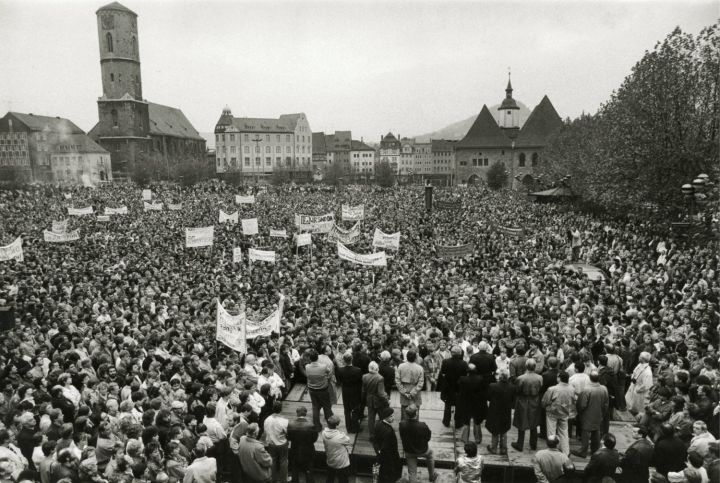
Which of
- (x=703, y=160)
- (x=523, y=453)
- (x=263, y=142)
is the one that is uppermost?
(x=263, y=142)

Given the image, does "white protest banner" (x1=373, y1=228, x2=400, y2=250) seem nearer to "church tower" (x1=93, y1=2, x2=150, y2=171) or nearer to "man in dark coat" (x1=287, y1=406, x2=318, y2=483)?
"man in dark coat" (x1=287, y1=406, x2=318, y2=483)

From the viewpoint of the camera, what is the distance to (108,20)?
89.4 meters

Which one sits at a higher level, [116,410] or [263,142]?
[263,142]

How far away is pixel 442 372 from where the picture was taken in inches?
324

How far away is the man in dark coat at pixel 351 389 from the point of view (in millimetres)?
A: 8086

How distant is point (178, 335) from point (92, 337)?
1682 mm

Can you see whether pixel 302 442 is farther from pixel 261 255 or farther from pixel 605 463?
pixel 261 255

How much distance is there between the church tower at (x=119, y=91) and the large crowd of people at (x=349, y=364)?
255ft

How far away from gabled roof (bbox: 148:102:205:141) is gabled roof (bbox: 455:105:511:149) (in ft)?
185

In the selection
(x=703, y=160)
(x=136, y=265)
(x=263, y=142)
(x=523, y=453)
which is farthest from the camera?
(x=263, y=142)

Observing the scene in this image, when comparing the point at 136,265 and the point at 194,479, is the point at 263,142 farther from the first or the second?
the point at 194,479

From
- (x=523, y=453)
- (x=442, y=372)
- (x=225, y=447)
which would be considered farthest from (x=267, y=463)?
(x=523, y=453)

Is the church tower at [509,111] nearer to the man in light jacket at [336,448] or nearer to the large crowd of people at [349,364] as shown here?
the large crowd of people at [349,364]

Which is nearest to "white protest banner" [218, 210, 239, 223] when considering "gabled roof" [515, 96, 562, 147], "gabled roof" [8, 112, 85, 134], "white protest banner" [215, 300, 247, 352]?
"white protest banner" [215, 300, 247, 352]
